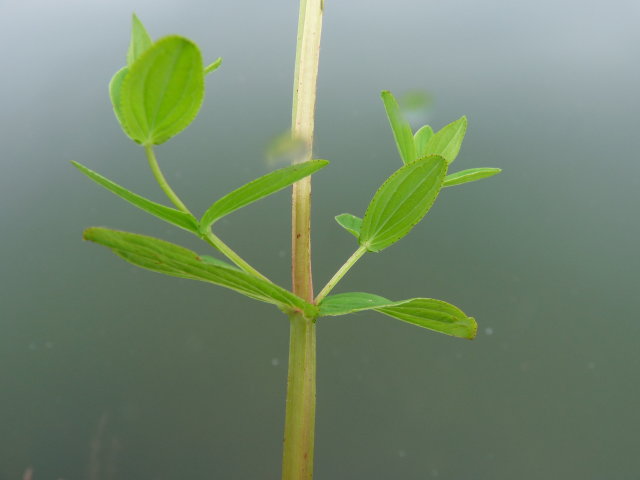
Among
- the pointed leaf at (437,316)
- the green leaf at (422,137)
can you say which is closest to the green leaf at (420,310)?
the pointed leaf at (437,316)

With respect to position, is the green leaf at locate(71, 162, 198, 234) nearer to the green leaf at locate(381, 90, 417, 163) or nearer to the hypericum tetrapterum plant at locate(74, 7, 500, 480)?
the hypericum tetrapterum plant at locate(74, 7, 500, 480)

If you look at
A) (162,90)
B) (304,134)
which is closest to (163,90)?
(162,90)

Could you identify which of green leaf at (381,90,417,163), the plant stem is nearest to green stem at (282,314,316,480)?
the plant stem

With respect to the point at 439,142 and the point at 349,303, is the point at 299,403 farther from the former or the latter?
the point at 439,142

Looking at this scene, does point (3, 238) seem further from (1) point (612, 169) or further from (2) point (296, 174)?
(1) point (612, 169)

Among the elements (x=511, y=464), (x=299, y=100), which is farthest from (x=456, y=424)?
(x=299, y=100)
